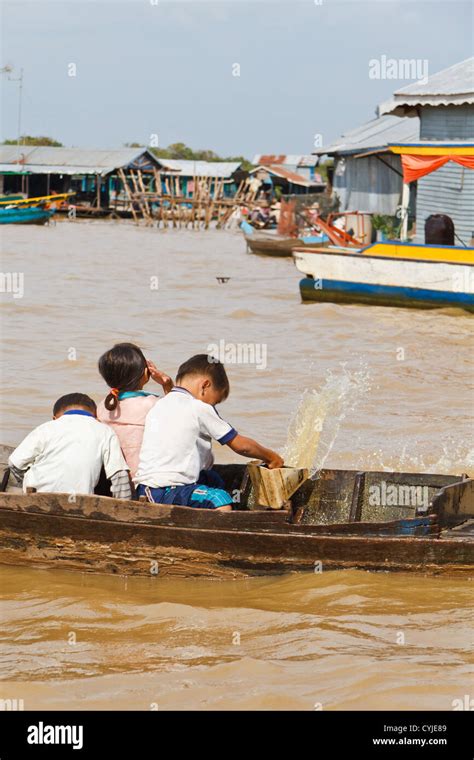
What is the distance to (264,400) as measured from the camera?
9930mm

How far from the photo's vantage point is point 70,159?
47.7 meters

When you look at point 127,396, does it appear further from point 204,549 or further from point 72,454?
point 204,549

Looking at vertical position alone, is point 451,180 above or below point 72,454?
above

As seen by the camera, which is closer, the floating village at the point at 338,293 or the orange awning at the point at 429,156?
the floating village at the point at 338,293

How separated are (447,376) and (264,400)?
2486 mm

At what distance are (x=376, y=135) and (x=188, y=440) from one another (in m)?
27.5

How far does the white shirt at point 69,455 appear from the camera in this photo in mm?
5047

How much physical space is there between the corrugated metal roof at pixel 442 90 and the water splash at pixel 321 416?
26.5 feet

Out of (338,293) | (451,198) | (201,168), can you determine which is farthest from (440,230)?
(201,168)

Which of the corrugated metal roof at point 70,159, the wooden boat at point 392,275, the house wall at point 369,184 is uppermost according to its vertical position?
the corrugated metal roof at point 70,159

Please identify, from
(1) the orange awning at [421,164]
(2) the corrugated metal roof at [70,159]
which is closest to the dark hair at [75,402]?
(1) the orange awning at [421,164]

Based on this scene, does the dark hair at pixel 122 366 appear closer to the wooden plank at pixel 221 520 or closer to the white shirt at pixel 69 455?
the white shirt at pixel 69 455

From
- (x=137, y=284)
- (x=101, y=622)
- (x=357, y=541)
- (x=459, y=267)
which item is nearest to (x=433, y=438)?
(x=357, y=541)
